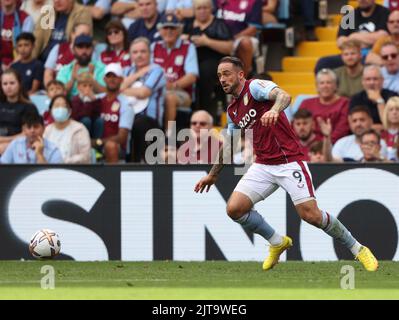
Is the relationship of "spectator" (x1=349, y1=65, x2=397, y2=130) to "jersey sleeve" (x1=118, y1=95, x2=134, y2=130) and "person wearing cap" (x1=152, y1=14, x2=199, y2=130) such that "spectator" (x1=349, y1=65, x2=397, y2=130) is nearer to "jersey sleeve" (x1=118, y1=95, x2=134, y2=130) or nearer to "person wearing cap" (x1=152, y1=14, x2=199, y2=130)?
"person wearing cap" (x1=152, y1=14, x2=199, y2=130)

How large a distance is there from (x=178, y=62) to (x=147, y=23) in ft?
3.41

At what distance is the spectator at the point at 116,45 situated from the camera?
17.0 meters

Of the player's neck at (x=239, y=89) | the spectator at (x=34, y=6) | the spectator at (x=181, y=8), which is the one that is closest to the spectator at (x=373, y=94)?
the spectator at (x=181, y=8)

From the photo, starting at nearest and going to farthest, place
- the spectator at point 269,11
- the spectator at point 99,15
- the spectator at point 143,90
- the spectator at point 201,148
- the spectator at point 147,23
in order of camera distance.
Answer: the spectator at point 201,148 < the spectator at point 143,90 < the spectator at point 147,23 < the spectator at point 269,11 < the spectator at point 99,15

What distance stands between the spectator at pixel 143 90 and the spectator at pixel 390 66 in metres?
3.04

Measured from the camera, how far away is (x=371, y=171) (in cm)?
1384

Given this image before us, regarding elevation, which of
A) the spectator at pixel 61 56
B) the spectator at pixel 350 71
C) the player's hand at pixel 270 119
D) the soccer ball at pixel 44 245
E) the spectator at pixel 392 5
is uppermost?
the spectator at pixel 392 5

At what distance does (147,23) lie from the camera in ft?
57.0

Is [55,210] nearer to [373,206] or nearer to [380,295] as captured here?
[373,206]

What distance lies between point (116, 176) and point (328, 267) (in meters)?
3.09

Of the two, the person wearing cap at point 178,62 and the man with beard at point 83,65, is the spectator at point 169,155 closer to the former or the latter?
the person wearing cap at point 178,62

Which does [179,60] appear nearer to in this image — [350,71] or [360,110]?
[350,71]

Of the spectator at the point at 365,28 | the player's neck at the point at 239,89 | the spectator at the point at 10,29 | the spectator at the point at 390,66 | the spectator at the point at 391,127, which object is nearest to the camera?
the player's neck at the point at 239,89
